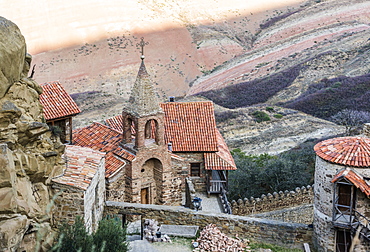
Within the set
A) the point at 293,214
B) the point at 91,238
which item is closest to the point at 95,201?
the point at 91,238

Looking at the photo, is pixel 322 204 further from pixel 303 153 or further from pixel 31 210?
pixel 303 153

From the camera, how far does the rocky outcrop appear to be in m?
12.2

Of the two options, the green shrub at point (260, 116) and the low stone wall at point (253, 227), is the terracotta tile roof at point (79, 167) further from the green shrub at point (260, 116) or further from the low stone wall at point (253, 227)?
the green shrub at point (260, 116)

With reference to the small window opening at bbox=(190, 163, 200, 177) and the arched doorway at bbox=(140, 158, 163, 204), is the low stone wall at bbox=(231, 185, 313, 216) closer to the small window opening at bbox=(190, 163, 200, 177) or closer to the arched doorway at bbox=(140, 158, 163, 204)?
the small window opening at bbox=(190, 163, 200, 177)

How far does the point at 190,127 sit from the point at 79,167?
33.9ft

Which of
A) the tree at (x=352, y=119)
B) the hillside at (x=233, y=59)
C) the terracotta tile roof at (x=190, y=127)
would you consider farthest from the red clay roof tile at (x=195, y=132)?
the hillside at (x=233, y=59)

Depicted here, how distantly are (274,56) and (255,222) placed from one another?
65478 mm

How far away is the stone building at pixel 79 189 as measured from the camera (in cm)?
Answer: 1503

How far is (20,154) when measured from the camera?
13.5 metres

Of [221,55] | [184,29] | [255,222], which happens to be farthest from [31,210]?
[184,29]

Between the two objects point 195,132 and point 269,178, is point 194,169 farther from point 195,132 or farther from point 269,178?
point 269,178

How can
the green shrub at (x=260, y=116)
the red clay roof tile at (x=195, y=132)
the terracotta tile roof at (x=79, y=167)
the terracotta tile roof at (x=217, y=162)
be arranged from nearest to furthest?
the terracotta tile roof at (x=79, y=167) < the terracotta tile roof at (x=217, y=162) < the red clay roof tile at (x=195, y=132) < the green shrub at (x=260, y=116)

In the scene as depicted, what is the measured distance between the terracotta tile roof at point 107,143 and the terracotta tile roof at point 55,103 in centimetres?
126

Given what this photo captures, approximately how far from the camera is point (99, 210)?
17.7 metres
